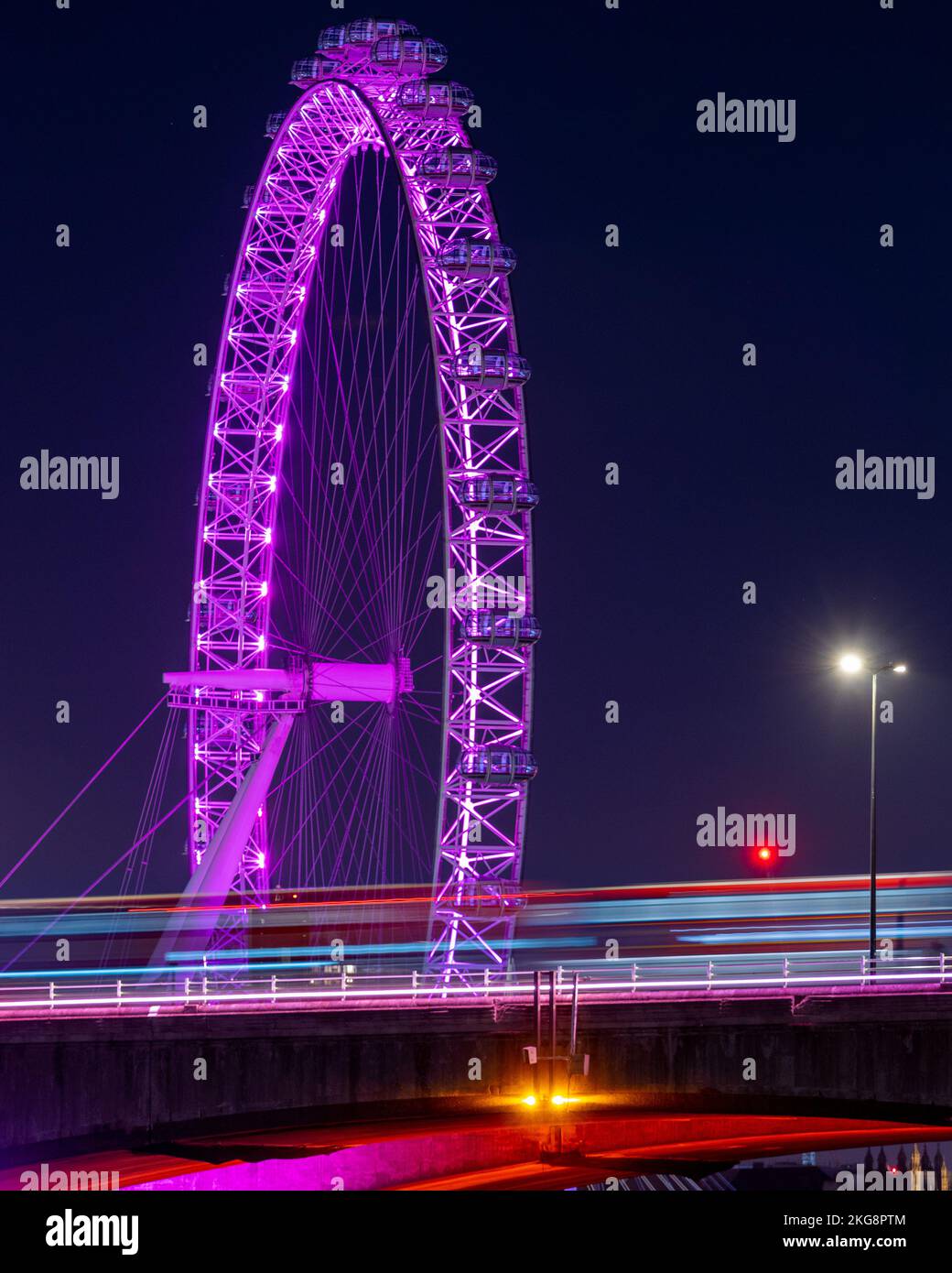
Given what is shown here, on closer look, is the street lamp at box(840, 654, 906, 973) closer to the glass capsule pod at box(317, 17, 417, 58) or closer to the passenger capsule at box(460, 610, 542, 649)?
the passenger capsule at box(460, 610, 542, 649)

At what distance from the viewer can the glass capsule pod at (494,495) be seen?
39.0 meters

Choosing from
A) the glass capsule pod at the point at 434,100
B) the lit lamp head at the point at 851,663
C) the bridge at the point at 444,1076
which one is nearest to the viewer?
the bridge at the point at 444,1076

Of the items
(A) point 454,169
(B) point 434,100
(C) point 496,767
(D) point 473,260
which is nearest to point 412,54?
(B) point 434,100

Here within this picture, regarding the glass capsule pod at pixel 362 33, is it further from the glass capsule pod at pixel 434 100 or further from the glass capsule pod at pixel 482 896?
the glass capsule pod at pixel 482 896

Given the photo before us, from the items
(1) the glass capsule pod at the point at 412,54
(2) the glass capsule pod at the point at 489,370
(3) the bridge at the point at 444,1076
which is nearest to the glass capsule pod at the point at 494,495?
(2) the glass capsule pod at the point at 489,370

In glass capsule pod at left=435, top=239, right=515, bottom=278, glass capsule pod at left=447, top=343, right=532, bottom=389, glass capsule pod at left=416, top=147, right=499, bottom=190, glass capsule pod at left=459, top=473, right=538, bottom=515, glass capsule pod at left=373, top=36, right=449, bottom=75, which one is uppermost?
glass capsule pod at left=373, top=36, right=449, bottom=75

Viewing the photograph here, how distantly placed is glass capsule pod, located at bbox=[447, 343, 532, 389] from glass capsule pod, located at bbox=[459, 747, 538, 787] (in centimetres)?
804

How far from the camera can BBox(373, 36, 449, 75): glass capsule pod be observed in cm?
4088

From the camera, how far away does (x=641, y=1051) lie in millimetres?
27172

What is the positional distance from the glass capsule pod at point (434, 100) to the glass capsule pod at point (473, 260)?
305 cm

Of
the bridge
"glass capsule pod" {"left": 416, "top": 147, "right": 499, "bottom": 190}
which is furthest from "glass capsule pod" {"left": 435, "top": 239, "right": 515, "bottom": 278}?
the bridge
